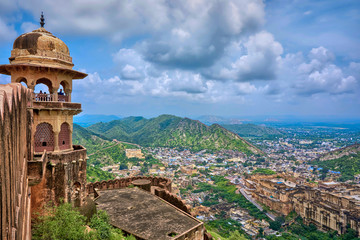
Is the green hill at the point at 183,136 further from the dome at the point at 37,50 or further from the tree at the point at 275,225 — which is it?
the dome at the point at 37,50

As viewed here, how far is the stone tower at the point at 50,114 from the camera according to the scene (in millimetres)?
10773

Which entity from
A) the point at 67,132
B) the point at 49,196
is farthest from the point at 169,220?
the point at 67,132

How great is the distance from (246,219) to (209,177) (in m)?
34.5

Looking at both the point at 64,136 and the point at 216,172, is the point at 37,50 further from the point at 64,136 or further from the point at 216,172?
the point at 216,172

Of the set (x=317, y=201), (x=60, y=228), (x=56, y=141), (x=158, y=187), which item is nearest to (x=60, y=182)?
(x=56, y=141)

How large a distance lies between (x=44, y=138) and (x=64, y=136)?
990 mm

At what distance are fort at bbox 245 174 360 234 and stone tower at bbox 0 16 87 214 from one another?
186ft

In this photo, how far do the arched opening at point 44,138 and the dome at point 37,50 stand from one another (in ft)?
9.73

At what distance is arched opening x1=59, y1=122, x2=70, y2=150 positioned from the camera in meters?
11.9

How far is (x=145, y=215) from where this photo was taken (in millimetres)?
13000

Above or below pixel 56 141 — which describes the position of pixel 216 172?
below

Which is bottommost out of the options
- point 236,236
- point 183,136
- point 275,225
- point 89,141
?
point 275,225

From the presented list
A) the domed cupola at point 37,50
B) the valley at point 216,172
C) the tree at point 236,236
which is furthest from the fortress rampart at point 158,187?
the valley at point 216,172

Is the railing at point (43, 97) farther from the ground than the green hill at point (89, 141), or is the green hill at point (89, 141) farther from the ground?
the railing at point (43, 97)
